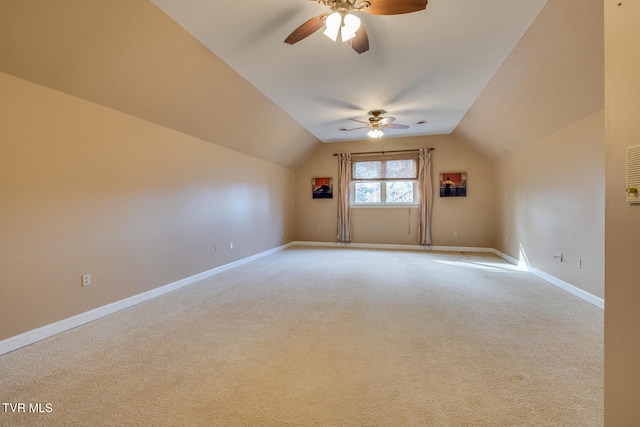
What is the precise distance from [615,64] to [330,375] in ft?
6.93

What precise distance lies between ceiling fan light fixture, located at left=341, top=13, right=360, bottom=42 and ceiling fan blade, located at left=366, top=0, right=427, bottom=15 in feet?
0.52

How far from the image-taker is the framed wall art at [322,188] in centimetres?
736

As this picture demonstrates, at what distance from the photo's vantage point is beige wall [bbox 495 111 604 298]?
2.98 meters

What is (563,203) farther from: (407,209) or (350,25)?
(350,25)

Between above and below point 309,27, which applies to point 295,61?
above

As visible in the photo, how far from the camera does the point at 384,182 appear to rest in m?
7.12

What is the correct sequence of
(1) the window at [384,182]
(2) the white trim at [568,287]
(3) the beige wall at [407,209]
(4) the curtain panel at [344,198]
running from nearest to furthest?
1. (2) the white trim at [568,287]
2. (3) the beige wall at [407,209]
3. (1) the window at [384,182]
4. (4) the curtain panel at [344,198]

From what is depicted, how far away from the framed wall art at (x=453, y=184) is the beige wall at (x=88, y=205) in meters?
5.33

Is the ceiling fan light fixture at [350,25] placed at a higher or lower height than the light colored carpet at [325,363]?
higher

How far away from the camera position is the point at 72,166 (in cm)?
251

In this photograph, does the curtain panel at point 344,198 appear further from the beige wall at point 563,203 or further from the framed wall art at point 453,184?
the beige wall at point 563,203

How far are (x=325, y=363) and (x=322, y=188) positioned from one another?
18.9ft

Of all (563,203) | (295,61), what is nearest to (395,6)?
(295,61)

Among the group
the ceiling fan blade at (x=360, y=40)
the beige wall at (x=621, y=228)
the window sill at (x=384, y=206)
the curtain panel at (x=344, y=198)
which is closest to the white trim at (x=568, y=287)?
the window sill at (x=384, y=206)
